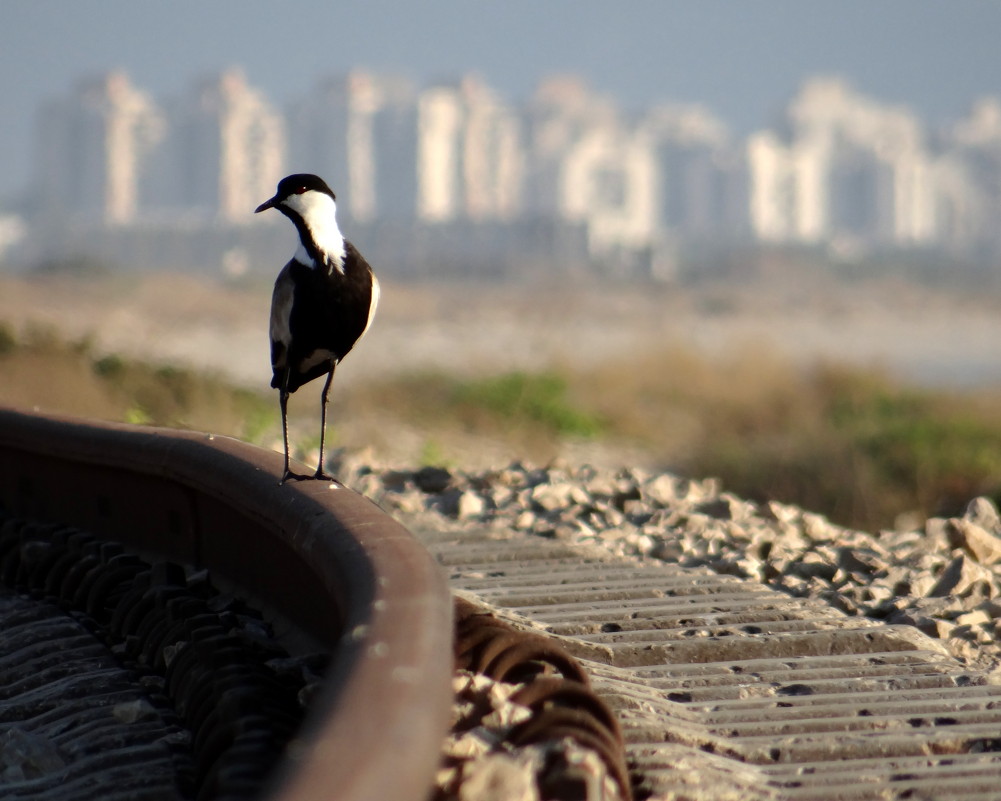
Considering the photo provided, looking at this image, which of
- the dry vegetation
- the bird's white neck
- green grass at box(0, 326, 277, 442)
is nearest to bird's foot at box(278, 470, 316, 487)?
the bird's white neck

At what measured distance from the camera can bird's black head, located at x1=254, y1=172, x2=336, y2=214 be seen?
3762 millimetres

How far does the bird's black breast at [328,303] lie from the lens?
3.73 metres

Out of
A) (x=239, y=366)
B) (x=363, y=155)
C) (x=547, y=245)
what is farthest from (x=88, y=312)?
(x=363, y=155)

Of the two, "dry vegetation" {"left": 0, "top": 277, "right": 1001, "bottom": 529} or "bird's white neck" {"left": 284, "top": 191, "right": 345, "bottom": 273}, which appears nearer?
"bird's white neck" {"left": 284, "top": 191, "right": 345, "bottom": 273}

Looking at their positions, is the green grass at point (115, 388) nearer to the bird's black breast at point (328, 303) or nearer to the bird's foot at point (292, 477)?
the bird's foot at point (292, 477)

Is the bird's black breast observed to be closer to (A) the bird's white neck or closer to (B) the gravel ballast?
(A) the bird's white neck

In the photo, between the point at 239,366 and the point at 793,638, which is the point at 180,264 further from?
the point at 793,638

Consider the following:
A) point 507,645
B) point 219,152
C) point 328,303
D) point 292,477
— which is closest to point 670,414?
point 292,477

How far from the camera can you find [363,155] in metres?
173

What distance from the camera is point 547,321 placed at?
72.6 m

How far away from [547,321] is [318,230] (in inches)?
2718

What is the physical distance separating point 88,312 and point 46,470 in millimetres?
54984

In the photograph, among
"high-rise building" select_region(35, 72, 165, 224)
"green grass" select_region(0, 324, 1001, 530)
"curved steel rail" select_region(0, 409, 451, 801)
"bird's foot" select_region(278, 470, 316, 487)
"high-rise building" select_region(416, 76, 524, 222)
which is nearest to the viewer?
"curved steel rail" select_region(0, 409, 451, 801)

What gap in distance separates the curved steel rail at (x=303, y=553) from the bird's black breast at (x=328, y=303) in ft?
1.46
